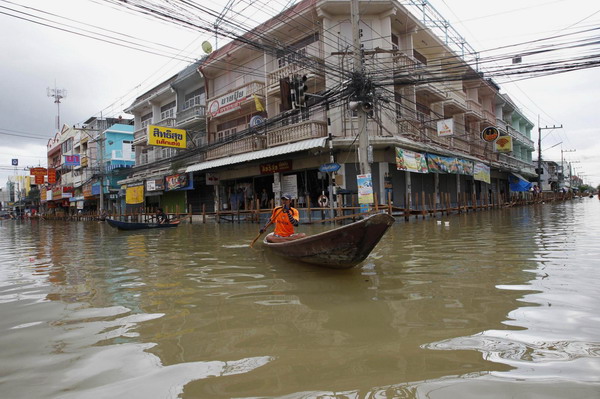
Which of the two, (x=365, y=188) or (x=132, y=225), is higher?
(x=365, y=188)

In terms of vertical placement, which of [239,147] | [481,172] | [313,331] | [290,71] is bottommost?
[313,331]

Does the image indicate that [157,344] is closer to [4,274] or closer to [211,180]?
[4,274]

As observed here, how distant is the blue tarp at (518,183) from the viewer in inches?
1296

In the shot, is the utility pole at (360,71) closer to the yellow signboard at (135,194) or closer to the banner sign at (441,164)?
the banner sign at (441,164)

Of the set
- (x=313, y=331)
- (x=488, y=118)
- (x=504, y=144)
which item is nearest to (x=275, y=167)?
(x=313, y=331)

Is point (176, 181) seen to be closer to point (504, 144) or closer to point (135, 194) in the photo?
point (135, 194)

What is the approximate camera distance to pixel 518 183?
33562 millimetres

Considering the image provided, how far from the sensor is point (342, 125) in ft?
55.5

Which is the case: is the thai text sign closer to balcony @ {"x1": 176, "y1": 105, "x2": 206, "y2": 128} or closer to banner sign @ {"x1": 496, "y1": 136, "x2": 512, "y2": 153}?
balcony @ {"x1": 176, "y1": 105, "x2": 206, "y2": 128}

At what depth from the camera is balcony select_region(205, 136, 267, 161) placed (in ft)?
64.1

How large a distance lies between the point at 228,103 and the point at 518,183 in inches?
1096

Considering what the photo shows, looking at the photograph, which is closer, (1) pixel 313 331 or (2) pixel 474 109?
(1) pixel 313 331

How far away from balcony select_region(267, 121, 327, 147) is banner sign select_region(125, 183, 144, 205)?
15.1 metres

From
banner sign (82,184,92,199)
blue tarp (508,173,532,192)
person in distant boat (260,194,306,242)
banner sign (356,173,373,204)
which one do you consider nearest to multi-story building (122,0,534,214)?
banner sign (356,173,373,204)
